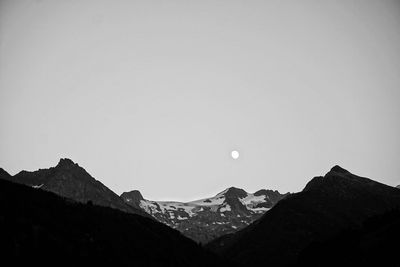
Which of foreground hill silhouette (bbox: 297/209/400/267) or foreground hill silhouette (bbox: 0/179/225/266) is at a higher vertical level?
foreground hill silhouette (bbox: 0/179/225/266)

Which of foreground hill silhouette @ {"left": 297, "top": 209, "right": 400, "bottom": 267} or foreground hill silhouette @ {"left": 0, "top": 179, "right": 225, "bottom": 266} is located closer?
foreground hill silhouette @ {"left": 0, "top": 179, "right": 225, "bottom": 266}

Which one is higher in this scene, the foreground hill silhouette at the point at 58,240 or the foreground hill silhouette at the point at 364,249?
the foreground hill silhouette at the point at 58,240

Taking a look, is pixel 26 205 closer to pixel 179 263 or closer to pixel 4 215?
pixel 4 215

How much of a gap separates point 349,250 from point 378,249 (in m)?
18.1

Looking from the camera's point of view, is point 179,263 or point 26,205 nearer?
point 26,205

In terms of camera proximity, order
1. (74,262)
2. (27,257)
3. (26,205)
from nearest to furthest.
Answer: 1. (27,257)
2. (74,262)
3. (26,205)

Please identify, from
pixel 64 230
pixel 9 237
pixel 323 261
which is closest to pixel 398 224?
pixel 323 261

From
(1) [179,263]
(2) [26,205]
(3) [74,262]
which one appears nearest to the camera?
(3) [74,262]

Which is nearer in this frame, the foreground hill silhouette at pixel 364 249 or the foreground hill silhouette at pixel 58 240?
the foreground hill silhouette at pixel 58 240

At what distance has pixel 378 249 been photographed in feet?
510

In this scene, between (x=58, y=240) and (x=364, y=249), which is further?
(x=364, y=249)

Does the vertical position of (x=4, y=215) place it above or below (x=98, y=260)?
above

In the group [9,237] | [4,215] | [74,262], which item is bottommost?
[74,262]

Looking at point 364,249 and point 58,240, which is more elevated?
point 58,240
